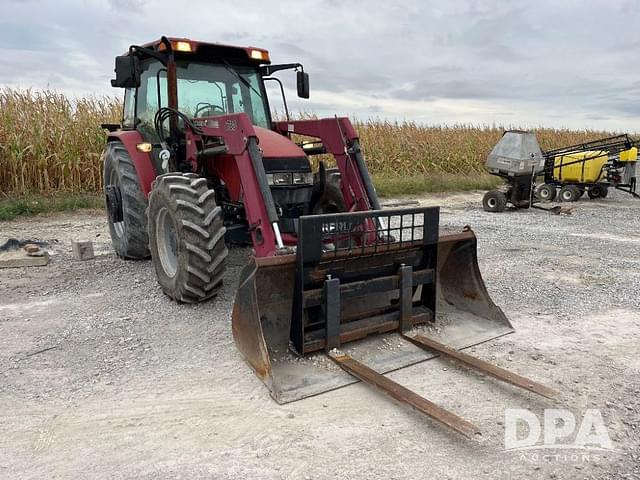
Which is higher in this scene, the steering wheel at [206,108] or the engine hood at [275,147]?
the steering wheel at [206,108]

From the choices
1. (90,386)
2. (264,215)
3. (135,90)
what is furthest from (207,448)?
(135,90)

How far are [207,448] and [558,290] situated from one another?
4.11m

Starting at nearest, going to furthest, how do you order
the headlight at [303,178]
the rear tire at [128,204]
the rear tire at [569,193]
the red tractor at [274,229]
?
the red tractor at [274,229], the headlight at [303,178], the rear tire at [128,204], the rear tire at [569,193]

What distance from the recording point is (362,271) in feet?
12.5

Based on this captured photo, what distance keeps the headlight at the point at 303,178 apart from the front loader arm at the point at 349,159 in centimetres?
35

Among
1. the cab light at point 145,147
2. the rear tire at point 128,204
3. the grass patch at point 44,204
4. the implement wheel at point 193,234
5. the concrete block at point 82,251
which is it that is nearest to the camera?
the implement wheel at point 193,234

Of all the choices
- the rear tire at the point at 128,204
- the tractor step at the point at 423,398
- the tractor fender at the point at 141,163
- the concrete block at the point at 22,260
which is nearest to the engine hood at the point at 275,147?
the tractor fender at the point at 141,163

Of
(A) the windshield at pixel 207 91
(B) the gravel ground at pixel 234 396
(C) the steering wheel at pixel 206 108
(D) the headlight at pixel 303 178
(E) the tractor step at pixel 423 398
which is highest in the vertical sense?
(A) the windshield at pixel 207 91

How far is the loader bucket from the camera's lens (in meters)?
3.40

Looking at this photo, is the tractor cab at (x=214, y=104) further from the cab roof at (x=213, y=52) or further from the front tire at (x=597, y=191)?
the front tire at (x=597, y=191)

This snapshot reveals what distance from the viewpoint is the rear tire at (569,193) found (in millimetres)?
12891

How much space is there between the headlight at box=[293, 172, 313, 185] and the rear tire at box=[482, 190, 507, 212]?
7.44m

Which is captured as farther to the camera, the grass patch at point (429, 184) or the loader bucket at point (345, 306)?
the grass patch at point (429, 184)

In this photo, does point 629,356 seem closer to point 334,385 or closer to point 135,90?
point 334,385
